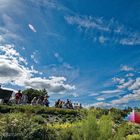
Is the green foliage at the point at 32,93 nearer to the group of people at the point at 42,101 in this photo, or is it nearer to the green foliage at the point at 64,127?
the group of people at the point at 42,101

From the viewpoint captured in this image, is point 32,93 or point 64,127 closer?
point 64,127

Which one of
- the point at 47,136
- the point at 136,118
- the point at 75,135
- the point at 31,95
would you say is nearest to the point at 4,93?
the point at 136,118

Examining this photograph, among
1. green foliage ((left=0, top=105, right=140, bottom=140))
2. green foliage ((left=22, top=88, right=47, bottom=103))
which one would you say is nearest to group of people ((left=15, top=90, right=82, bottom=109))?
green foliage ((left=0, top=105, right=140, bottom=140))

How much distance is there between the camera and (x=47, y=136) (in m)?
17.6

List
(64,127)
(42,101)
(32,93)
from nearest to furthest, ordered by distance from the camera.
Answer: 1. (64,127)
2. (42,101)
3. (32,93)

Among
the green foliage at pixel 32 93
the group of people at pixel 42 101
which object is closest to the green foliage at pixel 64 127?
the group of people at pixel 42 101

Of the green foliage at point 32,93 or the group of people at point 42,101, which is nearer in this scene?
the group of people at point 42,101

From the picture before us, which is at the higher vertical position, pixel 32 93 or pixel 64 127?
pixel 32 93

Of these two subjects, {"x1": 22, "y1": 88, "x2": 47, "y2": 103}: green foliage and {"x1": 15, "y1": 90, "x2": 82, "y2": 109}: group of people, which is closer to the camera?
{"x1": 15, "y1": 90, "x2": 82, "y2": 109}: group of people

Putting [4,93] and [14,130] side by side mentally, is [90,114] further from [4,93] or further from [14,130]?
[4,93]

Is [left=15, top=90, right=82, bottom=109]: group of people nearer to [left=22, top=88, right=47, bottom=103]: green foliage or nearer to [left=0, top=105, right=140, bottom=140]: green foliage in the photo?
[left=0, top=105, right=140, bottom=140]: green foliage

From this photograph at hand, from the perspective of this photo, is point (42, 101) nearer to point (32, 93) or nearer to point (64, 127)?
point (64, 127)

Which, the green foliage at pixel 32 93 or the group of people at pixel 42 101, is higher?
the green foliage at pixel 32 93

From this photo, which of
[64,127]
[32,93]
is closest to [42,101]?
[64,127]
